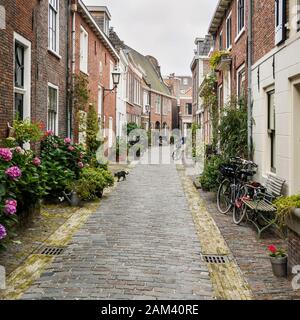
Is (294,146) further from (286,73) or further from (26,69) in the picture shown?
(26,69)

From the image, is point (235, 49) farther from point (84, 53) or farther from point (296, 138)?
point (296, 138)

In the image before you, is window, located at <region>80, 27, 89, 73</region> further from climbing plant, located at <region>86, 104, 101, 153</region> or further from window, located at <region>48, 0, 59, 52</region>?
window, located at <region>48, 0, 59, 52</region>

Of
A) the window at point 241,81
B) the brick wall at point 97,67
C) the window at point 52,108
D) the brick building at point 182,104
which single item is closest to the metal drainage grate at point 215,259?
the window at point 241,81

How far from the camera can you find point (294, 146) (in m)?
8.41

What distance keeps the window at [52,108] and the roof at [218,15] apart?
21.8 feet

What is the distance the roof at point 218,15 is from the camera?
55.3 feet

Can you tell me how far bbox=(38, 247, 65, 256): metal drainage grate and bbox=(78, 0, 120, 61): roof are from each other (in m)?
11.8

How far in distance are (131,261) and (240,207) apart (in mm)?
3505

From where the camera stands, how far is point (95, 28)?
21031 mm

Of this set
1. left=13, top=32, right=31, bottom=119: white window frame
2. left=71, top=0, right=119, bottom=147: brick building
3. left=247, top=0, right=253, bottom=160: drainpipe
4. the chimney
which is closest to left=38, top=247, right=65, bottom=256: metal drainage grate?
left=13, top=32, right=31, bottom=119: white window frame

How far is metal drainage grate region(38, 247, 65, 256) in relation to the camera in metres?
7.14

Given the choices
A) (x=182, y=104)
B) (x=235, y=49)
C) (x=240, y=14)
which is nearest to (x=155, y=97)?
(x=182, y=104)

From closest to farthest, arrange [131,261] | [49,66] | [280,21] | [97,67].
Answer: [131,261]
[280,21]
[49,66]
[97,67]

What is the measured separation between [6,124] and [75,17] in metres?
8.63
